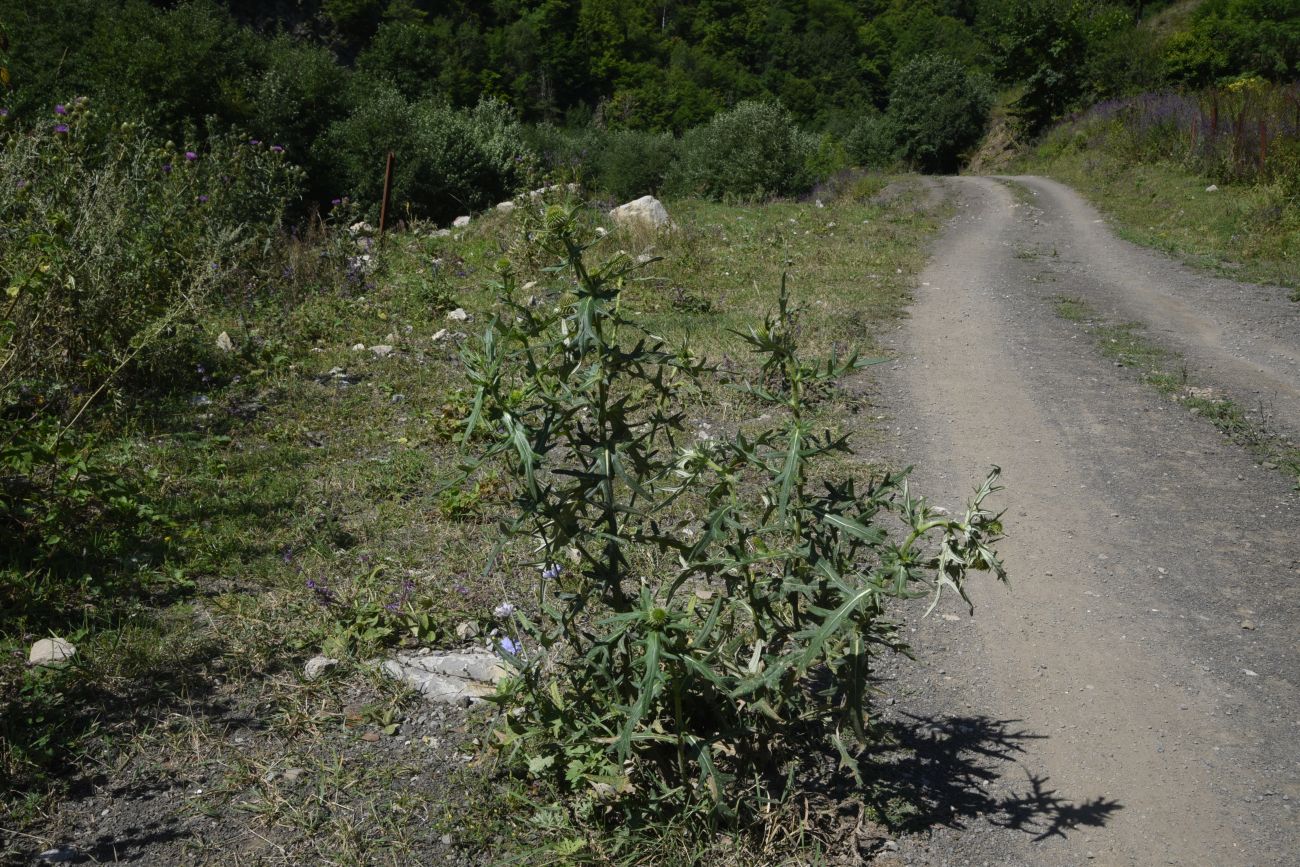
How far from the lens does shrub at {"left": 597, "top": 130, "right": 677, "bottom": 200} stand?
18.5m

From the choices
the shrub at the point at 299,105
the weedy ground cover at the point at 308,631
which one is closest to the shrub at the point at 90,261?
the weedy ground cover at the point at 308,631

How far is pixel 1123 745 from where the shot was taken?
8.48ft

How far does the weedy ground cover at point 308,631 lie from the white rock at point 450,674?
7 centimetres

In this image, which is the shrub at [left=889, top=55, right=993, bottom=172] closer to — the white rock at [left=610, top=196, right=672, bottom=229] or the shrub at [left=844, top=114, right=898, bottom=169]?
the shrub at [left=844, top=114, right=898, bottom=169]

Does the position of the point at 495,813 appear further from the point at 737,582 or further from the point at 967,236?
the point at 967,236

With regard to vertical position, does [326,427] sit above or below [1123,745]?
below

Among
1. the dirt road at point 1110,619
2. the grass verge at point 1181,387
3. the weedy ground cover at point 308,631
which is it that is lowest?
the weedy ground cover at point 308,631

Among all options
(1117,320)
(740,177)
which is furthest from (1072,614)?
(740,177)

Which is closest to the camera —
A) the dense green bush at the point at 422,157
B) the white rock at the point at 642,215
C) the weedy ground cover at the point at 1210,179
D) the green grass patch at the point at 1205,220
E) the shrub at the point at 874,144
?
the green grass patch at the point at 1205,220

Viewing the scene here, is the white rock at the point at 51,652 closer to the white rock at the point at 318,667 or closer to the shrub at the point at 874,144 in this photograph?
the white rock at the point at 318,667

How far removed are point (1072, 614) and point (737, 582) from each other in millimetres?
1745

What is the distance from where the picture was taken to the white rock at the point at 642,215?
1052cm

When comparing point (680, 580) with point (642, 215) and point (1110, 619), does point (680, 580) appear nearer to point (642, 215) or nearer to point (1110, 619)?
point (1110, 619)

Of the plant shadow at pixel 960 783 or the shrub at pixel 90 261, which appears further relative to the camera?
the shrub at pixel 90 261
